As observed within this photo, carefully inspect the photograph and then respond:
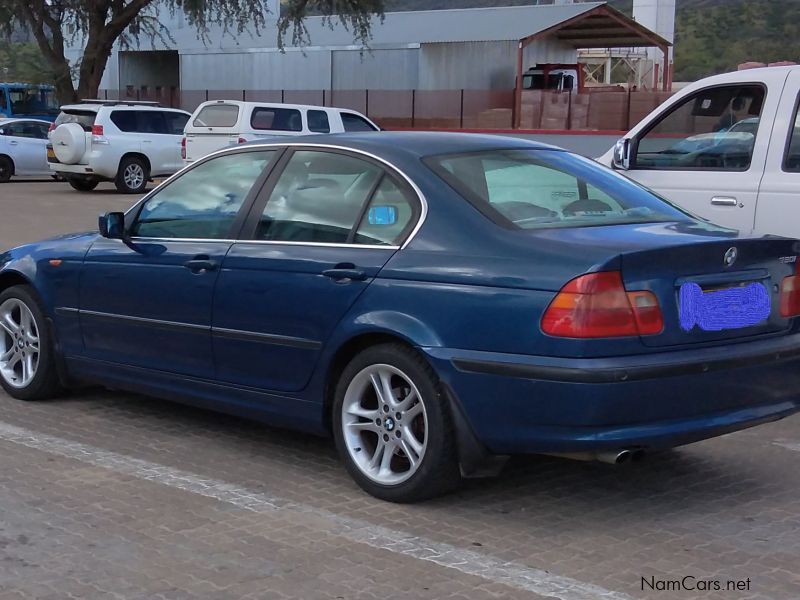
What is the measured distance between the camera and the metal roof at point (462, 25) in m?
37.8

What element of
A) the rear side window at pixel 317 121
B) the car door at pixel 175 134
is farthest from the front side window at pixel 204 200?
the car door at pixel 175 134

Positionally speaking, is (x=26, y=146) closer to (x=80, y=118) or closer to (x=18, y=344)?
(x=80, y=118)

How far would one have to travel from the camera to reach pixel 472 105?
36344mm

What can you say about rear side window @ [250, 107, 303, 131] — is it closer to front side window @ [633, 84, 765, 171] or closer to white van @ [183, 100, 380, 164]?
white van @ [183, 100, 380, 164]

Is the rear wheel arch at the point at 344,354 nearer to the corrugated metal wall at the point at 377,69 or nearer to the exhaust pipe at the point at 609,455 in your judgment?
the exhaust pipe at the point at 609,455

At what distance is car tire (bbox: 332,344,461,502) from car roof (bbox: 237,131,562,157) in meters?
0.95

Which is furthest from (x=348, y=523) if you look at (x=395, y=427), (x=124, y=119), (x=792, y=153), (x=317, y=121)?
(x=124, y=119)

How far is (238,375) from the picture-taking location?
550cm

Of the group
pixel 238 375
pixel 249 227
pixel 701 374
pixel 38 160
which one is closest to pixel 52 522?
pixel 238 375

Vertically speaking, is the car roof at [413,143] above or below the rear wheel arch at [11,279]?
above

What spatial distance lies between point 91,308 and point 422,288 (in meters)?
2.29

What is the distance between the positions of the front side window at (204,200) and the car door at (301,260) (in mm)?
176

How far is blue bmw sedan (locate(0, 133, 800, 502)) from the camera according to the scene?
14.5 feet

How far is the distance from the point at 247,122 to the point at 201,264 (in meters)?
17.4
